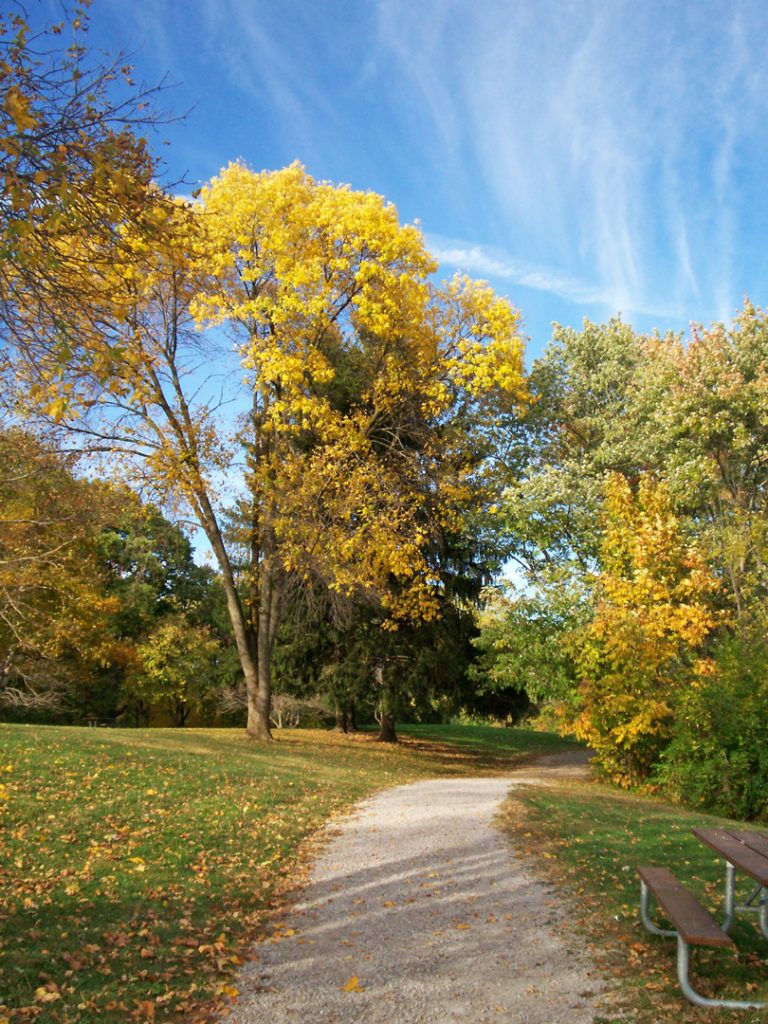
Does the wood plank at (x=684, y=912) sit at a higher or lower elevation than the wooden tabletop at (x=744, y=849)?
lower

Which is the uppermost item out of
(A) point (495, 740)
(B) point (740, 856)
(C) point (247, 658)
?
(C) point (247, 658)

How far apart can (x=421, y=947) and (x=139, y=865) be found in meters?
3.00

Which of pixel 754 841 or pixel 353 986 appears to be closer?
pixel 353 986

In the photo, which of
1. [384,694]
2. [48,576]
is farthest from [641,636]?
[48,576]

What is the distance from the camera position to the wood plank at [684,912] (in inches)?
160

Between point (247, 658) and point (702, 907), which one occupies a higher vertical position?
point (247, 658)

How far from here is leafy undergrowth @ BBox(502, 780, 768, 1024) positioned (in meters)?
4.54

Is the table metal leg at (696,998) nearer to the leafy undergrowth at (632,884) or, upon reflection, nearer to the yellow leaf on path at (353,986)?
the leafy undergrowth at (632,884)

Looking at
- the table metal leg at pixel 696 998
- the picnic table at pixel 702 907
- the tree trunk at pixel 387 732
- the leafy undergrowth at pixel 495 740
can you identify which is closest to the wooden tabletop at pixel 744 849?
the picnic table at pixel 702 907

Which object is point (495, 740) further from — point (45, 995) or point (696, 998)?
point (45, 995)

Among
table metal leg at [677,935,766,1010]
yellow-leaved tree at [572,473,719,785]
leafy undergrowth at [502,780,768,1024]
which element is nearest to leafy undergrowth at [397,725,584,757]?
yellow-leaved tree at [572,473,719,785]

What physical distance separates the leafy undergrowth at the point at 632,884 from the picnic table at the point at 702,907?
0.12 metres

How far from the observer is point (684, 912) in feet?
14.9

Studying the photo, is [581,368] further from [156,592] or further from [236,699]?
[156,592]
